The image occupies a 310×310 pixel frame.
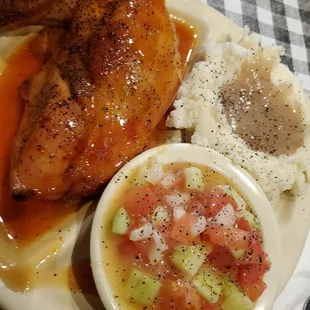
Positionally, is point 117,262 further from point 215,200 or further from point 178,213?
point 215,200

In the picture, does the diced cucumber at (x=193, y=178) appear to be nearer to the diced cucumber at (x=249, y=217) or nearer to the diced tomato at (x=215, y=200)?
the diced tomato at (x=215, y=200)

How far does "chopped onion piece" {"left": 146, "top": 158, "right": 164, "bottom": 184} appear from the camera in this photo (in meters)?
2.72

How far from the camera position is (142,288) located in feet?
7.90

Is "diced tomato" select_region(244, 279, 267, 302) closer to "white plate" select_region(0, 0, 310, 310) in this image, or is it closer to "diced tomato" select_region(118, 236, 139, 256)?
"white plate" select_region(0, 0, 310, 310)

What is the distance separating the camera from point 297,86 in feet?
11.1

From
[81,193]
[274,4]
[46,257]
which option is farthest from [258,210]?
[274,4]

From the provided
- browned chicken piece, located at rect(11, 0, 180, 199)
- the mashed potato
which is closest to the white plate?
the mashed potato

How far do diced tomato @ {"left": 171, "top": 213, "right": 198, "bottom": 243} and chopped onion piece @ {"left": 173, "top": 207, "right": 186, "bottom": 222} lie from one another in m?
0.02

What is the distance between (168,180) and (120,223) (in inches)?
15.9

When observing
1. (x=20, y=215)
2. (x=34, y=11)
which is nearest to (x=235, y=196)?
(x=20, y=215)

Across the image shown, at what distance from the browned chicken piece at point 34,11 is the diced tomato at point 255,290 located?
197 cm

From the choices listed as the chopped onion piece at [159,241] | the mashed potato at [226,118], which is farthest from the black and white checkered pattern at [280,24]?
the chopped onion piece at [159,241]

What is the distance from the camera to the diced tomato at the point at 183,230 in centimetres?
250

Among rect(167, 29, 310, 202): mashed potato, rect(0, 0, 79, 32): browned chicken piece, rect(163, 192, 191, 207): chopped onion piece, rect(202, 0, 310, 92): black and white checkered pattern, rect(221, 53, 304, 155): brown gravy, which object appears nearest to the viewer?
rect(163, 192, 191, 207): chopped onion piece
